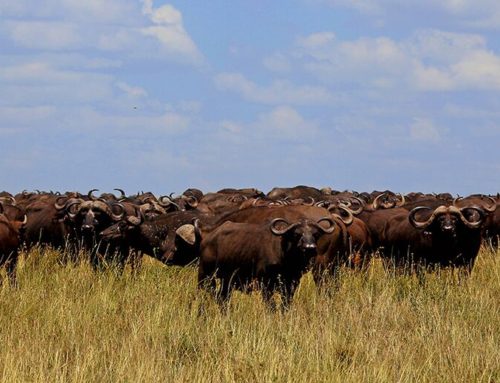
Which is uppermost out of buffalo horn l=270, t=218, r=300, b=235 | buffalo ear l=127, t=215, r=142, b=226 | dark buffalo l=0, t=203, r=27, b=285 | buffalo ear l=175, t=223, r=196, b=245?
buffalo horn l=270, t=218, r=300, b=235

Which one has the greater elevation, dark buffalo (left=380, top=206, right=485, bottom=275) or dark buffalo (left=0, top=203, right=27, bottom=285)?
dark buffalo (left=380, top=206, right=485, bottom=275)

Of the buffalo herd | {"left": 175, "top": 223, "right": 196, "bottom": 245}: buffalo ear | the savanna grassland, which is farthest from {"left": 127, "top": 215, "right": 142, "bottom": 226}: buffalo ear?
the savanna grassland

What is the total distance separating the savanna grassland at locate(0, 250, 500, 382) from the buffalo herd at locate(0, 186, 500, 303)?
0.38 meters

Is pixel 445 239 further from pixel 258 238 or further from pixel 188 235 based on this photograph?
pixel 258 238

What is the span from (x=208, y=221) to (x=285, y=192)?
43.7 feet

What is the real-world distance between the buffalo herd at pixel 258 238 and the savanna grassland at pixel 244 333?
15.0 inches

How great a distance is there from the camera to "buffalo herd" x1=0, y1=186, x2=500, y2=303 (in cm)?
1238

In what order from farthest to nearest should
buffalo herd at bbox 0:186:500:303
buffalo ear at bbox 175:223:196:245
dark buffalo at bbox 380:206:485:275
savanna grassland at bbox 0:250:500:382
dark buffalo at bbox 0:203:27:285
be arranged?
dark buffalo at bbox 380:206:485:275 → buffalo ear at bbox 175:223:196:245 → dark buffalo at bbox 0:203:27:285 → buffalo herd at bbox 0:186:500:303 → savanna grassland at bbox 0:250:500:382

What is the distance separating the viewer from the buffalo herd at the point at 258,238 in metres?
12.4

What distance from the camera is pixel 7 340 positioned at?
9875 millimetres

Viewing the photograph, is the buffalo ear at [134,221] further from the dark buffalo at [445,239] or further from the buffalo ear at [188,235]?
the dark buffalo at [445,239]

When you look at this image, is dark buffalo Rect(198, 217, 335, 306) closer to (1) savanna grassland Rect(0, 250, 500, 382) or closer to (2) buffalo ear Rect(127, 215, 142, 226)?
(1) savanna grassland Rect(0, 250, 500, 382)

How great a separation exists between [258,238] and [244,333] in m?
2.45

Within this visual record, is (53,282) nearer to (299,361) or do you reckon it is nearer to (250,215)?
(250,215)
